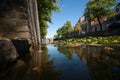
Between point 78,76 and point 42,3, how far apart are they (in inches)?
691

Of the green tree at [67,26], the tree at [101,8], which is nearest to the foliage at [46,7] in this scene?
the tree at [101,8]

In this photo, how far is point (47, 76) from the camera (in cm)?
139

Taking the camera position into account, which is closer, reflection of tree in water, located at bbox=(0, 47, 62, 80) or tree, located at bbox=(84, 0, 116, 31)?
reflection of tree in water, located at bbox=(0, 47, 62, 80)

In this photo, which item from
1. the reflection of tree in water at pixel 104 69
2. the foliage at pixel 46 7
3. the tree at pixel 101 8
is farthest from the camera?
the tree at pixel 101 8

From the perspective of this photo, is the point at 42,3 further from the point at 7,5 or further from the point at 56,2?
the point at 7,5

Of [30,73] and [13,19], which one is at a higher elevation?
[13,19]

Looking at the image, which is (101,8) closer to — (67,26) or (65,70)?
(67,26)

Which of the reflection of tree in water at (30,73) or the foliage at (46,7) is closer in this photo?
the reflection of tree in water at (30,73)

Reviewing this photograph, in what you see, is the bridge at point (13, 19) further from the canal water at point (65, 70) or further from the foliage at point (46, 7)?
the foliage at point (46, 7)

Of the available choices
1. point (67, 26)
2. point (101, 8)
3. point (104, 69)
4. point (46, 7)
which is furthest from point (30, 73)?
point (67, 26)

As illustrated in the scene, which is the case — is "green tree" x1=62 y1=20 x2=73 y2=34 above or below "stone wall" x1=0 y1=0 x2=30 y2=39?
above

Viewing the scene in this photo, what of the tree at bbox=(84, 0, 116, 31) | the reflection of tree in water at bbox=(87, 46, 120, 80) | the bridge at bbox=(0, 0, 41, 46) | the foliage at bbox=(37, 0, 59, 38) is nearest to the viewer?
the reflection of tree in water at bbox=(87, 46, 120, 80)

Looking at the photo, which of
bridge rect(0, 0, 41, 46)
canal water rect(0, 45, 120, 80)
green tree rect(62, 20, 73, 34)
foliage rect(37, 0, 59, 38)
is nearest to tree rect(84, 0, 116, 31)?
foliage rect(37, 0, 59, 38)

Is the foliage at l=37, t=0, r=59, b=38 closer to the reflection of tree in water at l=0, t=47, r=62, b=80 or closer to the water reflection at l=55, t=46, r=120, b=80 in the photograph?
the water reflection at l=55, t=46, r=120, b=80
